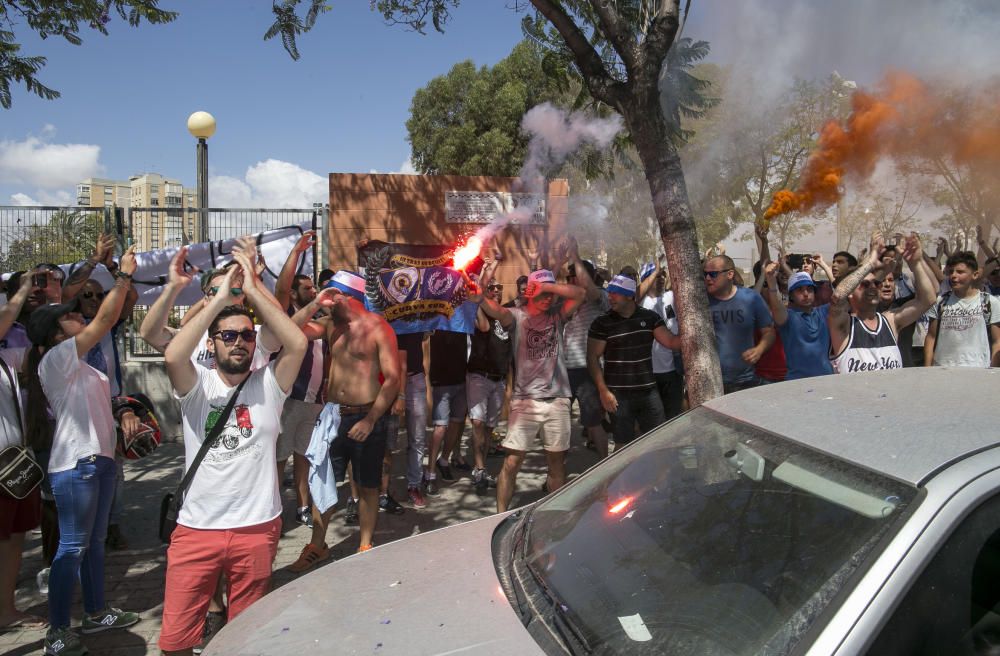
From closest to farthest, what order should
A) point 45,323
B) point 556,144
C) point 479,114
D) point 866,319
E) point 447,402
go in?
point 45,323
point 866,319
point 447,402
point 556,144
point 479,114

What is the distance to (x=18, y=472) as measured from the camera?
376 centimetres

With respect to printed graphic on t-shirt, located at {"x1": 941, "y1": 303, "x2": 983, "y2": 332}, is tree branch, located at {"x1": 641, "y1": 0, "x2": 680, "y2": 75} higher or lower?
higher

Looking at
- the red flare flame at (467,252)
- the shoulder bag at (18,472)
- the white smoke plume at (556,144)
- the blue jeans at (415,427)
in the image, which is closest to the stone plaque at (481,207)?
the white smoke plume at (556,144)

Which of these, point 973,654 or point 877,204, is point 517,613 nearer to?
Result: point 973,654

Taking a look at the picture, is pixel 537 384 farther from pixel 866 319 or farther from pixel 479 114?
pixel 479 114

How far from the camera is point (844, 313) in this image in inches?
203

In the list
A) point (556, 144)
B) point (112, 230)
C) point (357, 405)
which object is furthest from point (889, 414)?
point (556, 144)

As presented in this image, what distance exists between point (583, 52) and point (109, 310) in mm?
3359

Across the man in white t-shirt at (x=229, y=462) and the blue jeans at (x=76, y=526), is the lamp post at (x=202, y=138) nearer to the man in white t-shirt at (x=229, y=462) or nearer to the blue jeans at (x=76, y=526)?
the blue jeans at (x=76, y=526)

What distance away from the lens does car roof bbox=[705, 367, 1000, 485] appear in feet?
5.78

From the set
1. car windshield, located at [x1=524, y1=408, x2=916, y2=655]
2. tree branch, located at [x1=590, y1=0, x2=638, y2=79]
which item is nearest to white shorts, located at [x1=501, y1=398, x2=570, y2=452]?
tree branch, located at [x1=590, y1=0, x2=638, y2=79]

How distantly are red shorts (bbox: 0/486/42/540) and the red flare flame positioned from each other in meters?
5.88

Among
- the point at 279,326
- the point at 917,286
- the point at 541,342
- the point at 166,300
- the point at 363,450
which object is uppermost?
the point at 917,286

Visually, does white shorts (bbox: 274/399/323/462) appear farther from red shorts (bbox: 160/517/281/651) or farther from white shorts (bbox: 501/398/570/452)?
red shorts (bbox: 160/517/281/651)
